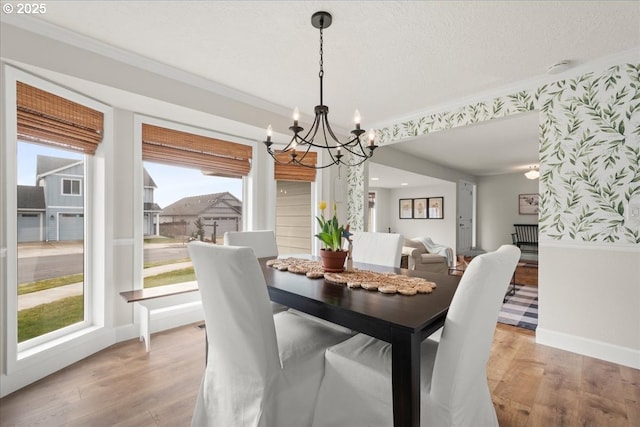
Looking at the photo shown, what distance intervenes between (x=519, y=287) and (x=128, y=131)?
5.68 meters

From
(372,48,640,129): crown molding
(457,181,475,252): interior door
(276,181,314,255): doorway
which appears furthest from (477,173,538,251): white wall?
(276,181,314,255): doorway

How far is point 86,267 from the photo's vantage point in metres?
2.57

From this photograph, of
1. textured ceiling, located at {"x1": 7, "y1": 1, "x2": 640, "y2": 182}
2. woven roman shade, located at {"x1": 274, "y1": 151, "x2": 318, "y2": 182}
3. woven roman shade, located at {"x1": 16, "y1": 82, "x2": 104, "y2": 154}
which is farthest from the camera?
woven roman shade, located at {"x1": 274, "y1": 151, "x2": 318, "y2": 182}

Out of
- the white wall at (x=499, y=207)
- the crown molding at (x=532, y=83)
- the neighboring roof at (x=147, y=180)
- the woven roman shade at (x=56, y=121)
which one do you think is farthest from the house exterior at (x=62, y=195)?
the white wall at (x=499, y=207)

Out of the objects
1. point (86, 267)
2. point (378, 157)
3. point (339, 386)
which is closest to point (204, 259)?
point (339, 386)

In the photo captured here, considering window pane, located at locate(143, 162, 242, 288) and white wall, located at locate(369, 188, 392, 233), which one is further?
white wall, located at locate(369, 188, 392, 233)

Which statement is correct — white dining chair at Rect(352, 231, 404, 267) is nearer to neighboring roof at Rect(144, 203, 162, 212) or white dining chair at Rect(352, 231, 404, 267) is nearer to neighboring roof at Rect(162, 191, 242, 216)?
neighboring roof at Rect(162, 191, 242, 216)

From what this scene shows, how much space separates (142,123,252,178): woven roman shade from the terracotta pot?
2008 millimetres

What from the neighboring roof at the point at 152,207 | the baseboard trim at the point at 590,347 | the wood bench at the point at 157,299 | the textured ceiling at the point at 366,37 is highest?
the textured ceiling at the point at 366,37

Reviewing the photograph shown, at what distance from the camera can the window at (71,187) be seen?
7.89ft

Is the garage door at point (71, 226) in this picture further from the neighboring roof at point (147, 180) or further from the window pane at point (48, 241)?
the neighboring roof at point (147, 180)

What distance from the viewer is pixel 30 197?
7.09ft

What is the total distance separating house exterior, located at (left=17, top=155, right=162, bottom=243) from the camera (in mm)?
2135

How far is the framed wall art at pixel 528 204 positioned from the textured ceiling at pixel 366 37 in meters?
6.20
